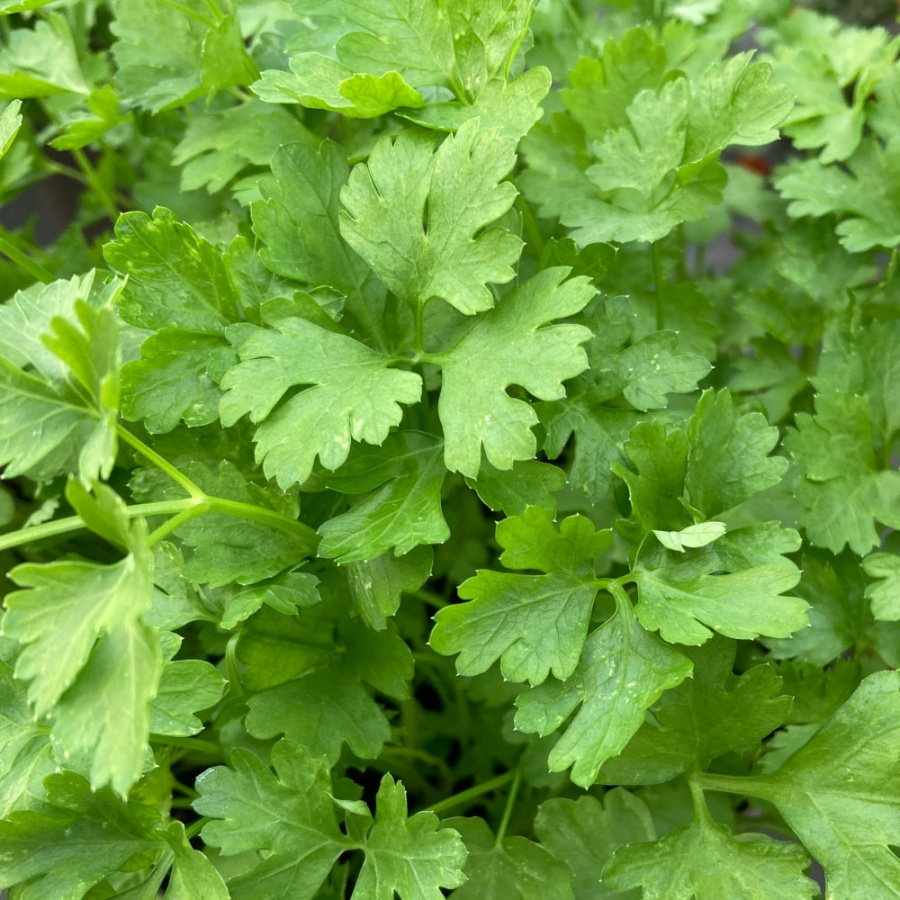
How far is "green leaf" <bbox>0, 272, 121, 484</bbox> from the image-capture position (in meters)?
0.52

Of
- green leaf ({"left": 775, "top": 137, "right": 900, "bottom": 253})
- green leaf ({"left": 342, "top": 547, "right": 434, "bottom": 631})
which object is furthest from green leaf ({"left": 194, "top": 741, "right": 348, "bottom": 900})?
green leaf ({"left": 775, "top": 137, "right": 900, "bottom": 253})

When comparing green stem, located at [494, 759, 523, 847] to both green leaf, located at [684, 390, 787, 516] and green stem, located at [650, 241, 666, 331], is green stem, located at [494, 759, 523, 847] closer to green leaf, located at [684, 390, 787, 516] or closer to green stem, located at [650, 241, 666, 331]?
green leaf, located at [684, 390, 787, 516]

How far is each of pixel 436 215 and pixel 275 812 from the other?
1.43 feet

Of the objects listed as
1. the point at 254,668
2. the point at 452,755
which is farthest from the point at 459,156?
the point at 452,755

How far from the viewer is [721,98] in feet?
2.38

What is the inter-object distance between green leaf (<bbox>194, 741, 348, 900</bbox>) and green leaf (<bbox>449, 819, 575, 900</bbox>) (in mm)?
113

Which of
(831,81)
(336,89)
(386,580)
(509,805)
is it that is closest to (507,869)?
(509,805)

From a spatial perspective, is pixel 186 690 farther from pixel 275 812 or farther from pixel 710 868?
pixel 710 868

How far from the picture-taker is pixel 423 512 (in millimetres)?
622

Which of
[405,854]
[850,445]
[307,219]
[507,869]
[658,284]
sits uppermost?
[307,219]

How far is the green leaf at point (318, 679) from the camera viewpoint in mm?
680

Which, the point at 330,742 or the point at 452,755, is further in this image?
the point at 452,755

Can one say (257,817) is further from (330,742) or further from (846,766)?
(846,766)

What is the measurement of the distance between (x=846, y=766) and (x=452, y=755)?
430 millimetres
